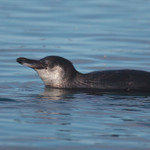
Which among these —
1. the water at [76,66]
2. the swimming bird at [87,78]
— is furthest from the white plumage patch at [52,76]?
the water at [76,66]

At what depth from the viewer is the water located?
29.6 ft

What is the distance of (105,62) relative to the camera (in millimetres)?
16797

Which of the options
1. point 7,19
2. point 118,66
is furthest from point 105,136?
point 7,19

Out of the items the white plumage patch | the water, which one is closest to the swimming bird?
the white plumage patch

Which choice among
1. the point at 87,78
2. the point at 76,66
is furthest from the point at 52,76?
the point at 76,66

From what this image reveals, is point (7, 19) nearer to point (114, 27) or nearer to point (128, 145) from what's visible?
point (114, 27)

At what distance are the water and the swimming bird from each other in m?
0.32

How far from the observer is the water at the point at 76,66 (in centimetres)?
902

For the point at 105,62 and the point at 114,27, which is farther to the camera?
the point at 114,27

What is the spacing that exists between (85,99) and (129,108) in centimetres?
121

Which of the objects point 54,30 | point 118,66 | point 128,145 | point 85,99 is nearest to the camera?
point 128,145

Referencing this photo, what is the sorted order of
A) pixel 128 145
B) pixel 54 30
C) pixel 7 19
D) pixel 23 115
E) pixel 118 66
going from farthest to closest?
pixel 7 19 < pixel 54 30 < pixel 118 66 < pixel 23 115 < pixel 128 145

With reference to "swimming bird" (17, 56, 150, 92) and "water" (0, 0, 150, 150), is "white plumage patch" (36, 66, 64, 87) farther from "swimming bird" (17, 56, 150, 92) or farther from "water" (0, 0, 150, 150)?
"water" (0, 0, 150, 150)

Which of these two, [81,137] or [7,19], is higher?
[7,19]
